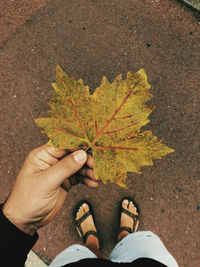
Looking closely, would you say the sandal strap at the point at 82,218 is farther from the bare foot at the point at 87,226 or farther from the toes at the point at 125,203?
the toes at the point at 125,203

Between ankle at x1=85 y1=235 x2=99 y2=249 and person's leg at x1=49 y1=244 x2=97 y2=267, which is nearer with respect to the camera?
person's leg at x1=49 y1=244 x2=97 y2=267

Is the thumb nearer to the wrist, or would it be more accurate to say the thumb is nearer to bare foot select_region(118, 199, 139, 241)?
the wrist

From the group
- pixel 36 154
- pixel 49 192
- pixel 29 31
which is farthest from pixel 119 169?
pixel 29 31

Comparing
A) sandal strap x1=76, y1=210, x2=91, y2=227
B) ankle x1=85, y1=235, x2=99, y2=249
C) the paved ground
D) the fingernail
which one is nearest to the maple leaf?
the fingernail

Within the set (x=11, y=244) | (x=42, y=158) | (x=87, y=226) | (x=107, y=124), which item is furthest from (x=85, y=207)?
(x=107, y=124)

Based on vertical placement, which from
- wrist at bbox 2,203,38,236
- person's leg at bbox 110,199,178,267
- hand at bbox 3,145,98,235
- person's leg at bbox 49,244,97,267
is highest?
hand at bbox 3,145,98,235

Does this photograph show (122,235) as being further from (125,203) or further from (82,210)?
(82,210)

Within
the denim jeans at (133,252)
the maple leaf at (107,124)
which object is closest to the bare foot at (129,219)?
the denim jeans at (133,252)
